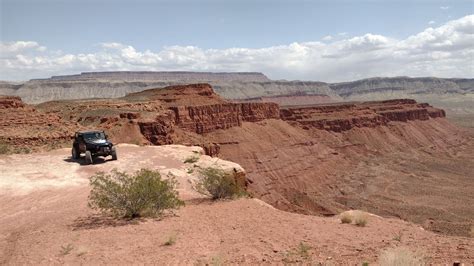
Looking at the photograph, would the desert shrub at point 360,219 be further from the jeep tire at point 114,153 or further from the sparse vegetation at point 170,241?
the jeep tire at point 114,153

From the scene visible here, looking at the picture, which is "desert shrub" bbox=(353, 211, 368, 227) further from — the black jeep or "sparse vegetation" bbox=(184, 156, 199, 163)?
the black jeep

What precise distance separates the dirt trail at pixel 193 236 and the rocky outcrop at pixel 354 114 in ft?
229

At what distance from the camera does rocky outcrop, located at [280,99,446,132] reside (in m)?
86.6

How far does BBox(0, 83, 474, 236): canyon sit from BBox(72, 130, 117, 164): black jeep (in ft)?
16.6

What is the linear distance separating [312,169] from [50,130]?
38830 millimetres

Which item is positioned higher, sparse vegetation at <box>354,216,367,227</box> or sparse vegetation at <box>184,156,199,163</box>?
sparse vegetation at <box>184,156,199,163</box>

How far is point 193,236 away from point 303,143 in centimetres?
5902

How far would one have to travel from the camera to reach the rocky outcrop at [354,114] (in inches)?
3408

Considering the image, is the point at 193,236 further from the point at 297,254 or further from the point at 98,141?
the point at 98,141

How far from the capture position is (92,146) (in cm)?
2239

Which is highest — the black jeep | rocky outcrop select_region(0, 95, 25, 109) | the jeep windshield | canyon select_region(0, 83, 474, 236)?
rocky outcrop select_region(0, 95, 25, 109)

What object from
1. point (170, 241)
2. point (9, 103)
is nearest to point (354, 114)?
point (9, 103)

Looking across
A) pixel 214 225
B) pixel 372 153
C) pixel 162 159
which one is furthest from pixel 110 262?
pixel 372 153

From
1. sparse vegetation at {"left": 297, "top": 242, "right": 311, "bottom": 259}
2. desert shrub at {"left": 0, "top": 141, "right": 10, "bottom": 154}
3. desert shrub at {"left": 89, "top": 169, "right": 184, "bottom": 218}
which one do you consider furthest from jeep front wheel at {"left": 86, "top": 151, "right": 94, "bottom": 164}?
sparse vegetation at {"left": 297, "top": 242, "right": 311, "bottom": 259}
